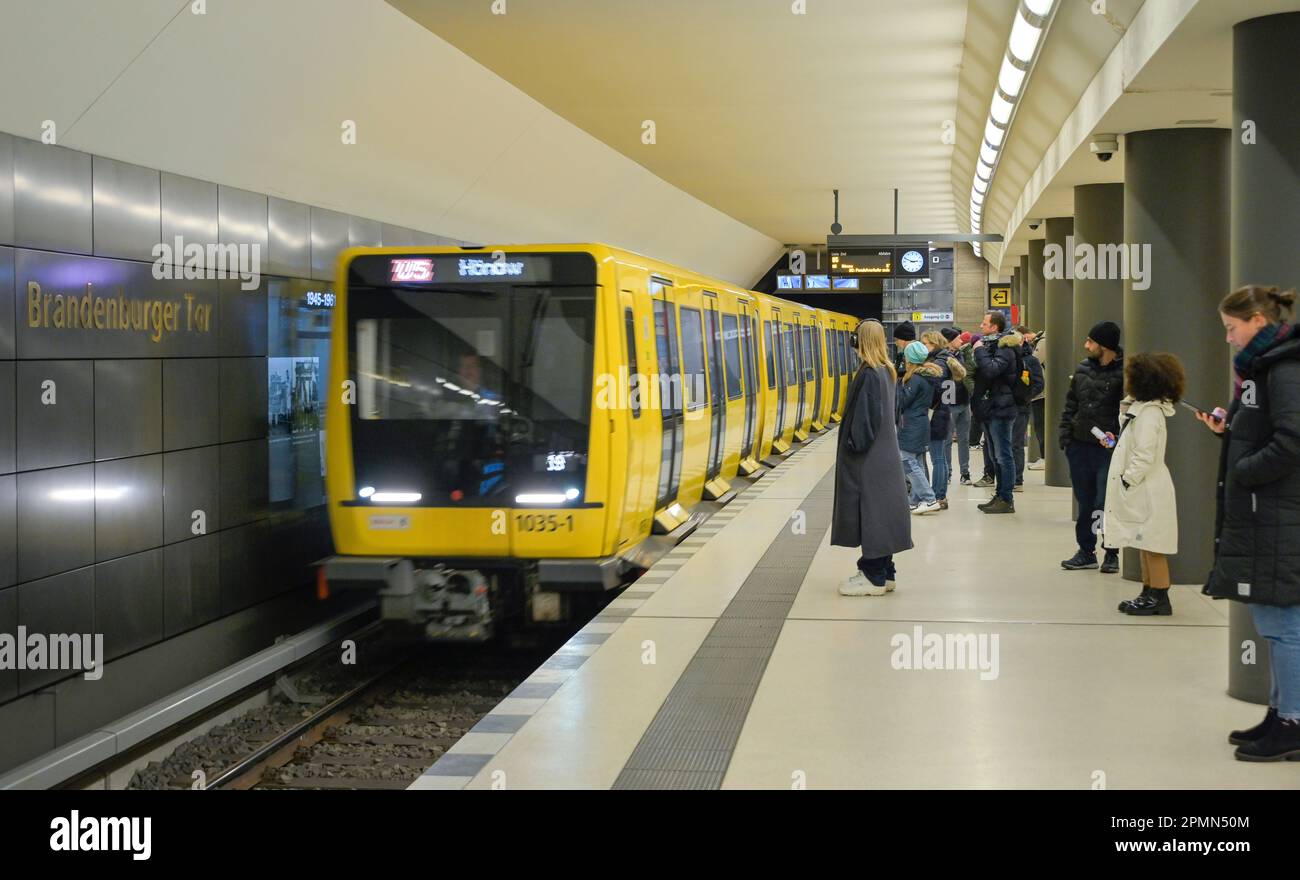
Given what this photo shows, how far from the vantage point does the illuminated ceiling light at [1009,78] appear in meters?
11.6

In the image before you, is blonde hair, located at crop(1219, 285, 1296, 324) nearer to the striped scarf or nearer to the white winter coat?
the striped scarf

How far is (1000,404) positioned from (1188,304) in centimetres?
461

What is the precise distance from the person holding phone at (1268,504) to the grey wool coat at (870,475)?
347 centimetres

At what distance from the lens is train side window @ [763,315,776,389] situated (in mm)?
20609

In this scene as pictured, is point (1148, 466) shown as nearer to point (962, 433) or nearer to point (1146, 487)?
point (1146, 487)

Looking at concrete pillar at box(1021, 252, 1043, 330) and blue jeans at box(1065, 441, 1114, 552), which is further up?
concrete pillar at box(1021, 252, 1043, 330)

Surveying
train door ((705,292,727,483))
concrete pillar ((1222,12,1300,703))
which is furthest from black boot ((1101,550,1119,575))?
train door ((705,292,727,483))

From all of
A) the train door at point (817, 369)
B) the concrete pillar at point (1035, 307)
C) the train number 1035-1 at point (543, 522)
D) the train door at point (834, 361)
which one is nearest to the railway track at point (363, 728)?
the train number 1035-1 at point (543, 522)

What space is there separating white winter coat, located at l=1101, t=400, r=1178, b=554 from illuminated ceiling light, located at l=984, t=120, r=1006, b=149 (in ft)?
24.8

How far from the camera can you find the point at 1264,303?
Answer: 524cm

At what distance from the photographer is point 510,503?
978 centimetres

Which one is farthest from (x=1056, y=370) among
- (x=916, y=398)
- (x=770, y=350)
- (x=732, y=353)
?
(x=770, y=350)
